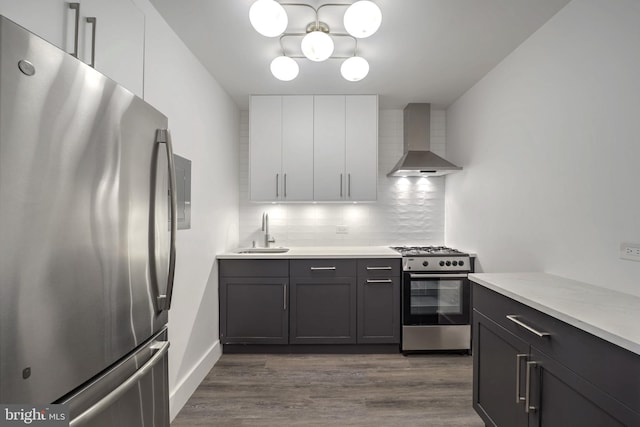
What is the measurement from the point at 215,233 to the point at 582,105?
2.86 m

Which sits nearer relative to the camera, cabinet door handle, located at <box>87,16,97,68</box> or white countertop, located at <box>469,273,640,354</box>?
white countertop, located at <box>469,273,640,354</box>

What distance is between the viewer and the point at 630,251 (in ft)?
4.83

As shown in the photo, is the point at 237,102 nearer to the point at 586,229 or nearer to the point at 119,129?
the point at 119,129

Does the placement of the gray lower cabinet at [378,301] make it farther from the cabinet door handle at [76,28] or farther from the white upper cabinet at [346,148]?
the cabinet door handle at [76,28]

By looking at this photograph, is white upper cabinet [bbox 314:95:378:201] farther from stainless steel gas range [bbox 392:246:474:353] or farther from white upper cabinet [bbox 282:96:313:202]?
stainless steel gas range [bbox 392:246:474:353]

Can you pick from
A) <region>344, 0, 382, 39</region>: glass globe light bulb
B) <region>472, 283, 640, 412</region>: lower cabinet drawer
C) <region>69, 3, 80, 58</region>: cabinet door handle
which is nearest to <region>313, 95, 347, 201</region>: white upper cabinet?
<region>344, 0, 382, 39</region>: glass globe light bulb

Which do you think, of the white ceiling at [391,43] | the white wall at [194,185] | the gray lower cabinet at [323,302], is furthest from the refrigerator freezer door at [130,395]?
the white ceiling at [391,43]

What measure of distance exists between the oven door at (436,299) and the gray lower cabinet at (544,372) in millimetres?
1031

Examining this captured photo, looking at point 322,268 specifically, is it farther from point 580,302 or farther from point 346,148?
point 580,302

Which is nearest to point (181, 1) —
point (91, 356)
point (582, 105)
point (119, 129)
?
point (119, 129)

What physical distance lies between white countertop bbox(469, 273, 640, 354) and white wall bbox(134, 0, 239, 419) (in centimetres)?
199

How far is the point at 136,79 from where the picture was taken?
161 centimetres

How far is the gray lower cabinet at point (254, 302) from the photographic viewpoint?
294 cm

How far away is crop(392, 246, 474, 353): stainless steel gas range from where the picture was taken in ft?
9.59
